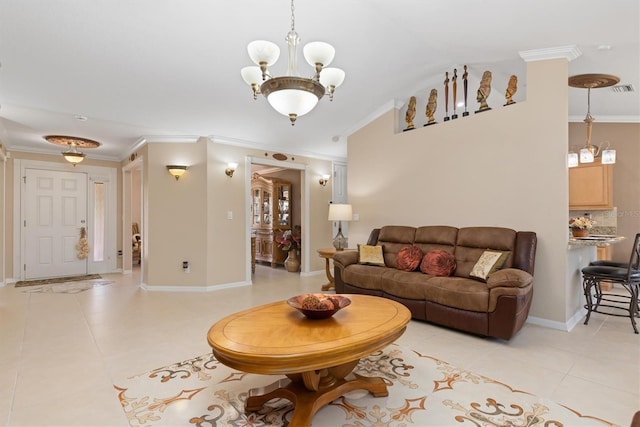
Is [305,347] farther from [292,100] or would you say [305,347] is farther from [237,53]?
[237,53]

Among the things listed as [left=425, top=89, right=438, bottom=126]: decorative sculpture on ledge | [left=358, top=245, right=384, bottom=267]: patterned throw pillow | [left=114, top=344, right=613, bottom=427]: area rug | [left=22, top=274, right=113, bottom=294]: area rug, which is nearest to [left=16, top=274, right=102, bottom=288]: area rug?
[left=22, top=274, right=113, bottom=294]: area rug

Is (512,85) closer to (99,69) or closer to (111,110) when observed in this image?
(99,69)

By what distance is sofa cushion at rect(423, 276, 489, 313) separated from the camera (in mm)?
3090

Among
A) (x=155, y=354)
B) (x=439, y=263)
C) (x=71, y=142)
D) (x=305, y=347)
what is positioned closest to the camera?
(x=305, y=347)

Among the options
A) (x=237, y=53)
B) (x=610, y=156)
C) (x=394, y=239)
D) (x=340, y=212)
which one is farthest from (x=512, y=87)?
(x=237, y=53)

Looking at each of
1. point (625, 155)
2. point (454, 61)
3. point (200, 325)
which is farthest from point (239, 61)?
point (625, 155)

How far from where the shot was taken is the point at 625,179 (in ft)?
17.1

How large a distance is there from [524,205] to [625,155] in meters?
3.08

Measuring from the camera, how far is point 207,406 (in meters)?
2.05

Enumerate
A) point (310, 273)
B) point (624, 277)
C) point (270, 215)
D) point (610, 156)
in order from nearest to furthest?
1. point (624, 277)
2. point (610, 156)
3. point (310, 273)
4. point (270, 215)

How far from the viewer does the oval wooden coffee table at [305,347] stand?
1.61 meters

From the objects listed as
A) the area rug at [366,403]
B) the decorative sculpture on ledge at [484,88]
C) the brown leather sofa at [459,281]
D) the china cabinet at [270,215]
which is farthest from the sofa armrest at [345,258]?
the china cabinet at [270,215]

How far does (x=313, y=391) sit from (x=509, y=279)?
81.2 inches

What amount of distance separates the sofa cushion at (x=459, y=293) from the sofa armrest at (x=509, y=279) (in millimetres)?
94
